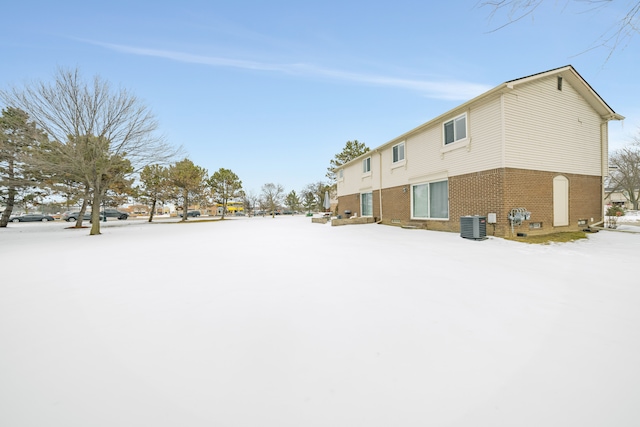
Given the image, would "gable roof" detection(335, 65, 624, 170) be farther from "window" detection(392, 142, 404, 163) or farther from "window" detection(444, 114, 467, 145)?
"window" detection(392, 142, 404, 163)

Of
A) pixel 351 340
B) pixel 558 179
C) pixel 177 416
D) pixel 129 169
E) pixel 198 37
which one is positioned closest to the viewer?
pixel 177 416

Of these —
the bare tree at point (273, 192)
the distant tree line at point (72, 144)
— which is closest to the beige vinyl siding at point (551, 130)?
the distant tree line at point (72, 144)

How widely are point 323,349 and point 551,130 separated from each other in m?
13.3

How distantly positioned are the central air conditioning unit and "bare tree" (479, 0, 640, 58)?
613 centimetres

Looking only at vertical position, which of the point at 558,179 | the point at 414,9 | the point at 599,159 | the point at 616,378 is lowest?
the point at 616,378

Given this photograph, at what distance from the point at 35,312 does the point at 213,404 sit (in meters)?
3.36

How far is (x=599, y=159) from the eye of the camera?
11.5 metres

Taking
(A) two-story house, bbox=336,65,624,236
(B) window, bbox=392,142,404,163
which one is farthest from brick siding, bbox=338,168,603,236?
(B) window, bbox=392,142,404,163

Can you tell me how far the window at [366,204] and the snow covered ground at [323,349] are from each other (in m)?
13.7

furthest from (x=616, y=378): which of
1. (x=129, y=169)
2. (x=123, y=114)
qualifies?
(x=129, y=169)

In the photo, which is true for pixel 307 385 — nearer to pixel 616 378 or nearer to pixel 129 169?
pixel 616 378

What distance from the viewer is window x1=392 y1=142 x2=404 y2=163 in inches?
→ 566

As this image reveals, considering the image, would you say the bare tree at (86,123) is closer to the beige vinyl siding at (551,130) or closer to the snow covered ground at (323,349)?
the snow covered ground at (323,349)

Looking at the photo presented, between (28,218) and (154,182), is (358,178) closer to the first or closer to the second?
(154,182)
